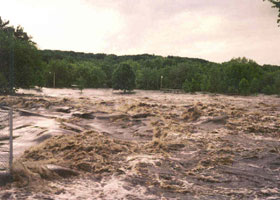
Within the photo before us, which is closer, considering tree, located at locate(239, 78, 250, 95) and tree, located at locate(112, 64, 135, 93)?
tree, located at locate(239, 78, 250, 95)

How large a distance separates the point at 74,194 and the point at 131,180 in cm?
192

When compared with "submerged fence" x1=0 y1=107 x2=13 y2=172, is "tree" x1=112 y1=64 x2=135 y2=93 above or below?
above

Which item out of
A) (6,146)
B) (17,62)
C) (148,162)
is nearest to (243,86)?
(17,62)

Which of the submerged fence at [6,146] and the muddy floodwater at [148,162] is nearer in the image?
the muddy floodwater at [148,162]

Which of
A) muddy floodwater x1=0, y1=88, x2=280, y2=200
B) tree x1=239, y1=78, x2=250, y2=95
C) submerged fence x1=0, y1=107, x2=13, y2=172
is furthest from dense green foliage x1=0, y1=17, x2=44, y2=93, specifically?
tree x1=239, y1=78, x2=250, y2=95

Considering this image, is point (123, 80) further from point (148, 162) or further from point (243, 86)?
point (148, 162)

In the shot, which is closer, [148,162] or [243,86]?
[148,162]

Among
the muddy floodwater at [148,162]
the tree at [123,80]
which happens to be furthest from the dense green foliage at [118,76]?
the muddy floodwater at [148,162]

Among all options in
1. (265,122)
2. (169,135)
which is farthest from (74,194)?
(265,122)

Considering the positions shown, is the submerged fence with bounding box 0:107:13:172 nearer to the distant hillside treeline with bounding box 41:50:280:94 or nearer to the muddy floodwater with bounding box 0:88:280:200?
the muddy floodwater with bounding box 0:88:280:200

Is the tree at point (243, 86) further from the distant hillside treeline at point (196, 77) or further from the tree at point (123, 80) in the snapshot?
the tree at point (123, 80)

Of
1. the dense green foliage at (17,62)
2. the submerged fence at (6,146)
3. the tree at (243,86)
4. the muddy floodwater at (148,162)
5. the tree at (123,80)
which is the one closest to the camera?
the muddy floodwater at (148,162)

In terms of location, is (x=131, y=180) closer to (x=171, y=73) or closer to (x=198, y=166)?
(x=198, y=166)

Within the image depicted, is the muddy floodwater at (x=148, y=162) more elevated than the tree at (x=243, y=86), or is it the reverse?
the tree at (x=243, y=86)
